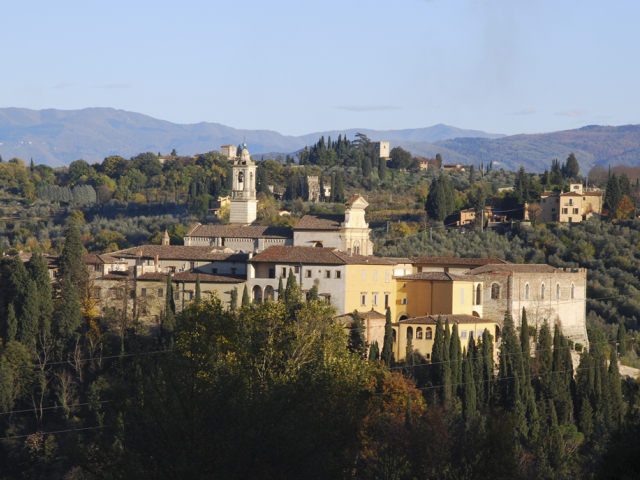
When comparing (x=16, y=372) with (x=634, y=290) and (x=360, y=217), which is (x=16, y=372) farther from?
(x=634, y=290)

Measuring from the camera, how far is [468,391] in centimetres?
4119

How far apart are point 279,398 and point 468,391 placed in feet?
61.6

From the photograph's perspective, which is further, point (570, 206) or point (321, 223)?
point (570, 206)

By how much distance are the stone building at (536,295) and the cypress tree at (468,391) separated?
242 inches

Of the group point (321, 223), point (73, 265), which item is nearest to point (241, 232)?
point (321, 223)

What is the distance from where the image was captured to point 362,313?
151 ft

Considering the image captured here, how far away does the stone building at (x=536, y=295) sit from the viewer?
47.6 meters

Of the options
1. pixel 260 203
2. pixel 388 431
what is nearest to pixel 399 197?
pixel 260 203

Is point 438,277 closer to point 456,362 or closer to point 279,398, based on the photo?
point 456,362

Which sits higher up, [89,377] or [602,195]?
[602,195]

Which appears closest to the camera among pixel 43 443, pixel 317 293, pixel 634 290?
pixel 43 443

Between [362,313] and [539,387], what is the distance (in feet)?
29.8

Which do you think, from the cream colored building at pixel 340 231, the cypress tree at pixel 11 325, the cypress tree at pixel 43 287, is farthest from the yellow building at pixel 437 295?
the cypress tree at pixel 11 325

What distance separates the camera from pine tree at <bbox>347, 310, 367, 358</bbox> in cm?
4288
